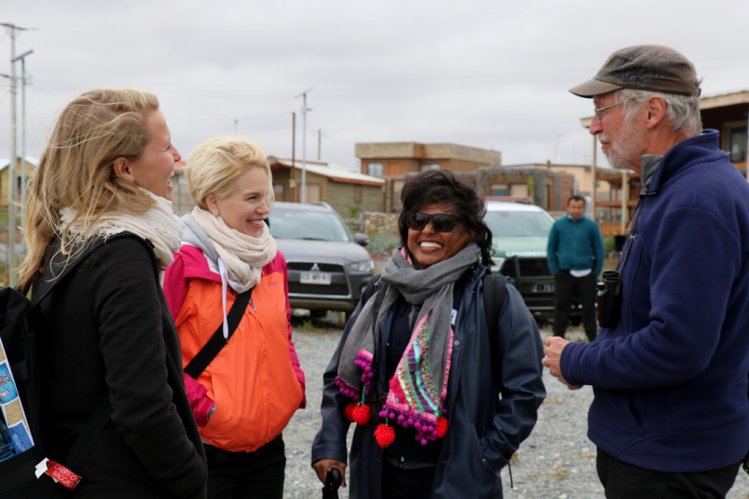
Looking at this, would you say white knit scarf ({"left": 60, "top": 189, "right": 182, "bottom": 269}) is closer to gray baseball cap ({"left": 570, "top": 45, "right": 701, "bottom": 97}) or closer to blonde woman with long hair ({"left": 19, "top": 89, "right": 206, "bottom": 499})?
blonde woman with long hair ({"left": 19, "top": 89, "right": 206, "bottom": 499})

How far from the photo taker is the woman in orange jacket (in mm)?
2697

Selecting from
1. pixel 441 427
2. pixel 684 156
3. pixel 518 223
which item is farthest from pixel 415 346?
pixel 518 223

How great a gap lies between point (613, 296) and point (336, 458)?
124cm

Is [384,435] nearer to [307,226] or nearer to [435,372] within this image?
[435,372]

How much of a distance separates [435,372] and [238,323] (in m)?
0.77

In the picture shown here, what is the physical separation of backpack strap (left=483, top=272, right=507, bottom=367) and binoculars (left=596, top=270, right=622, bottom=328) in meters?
0.47

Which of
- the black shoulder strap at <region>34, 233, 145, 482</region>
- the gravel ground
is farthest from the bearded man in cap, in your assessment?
the gravel ground

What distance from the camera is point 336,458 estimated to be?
2.81 m

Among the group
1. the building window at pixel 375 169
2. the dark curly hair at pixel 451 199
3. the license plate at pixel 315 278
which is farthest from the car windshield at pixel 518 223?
the building window at pixel 375 169

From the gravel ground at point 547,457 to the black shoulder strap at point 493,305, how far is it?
2.05 m

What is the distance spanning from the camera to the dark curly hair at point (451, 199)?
2934mm

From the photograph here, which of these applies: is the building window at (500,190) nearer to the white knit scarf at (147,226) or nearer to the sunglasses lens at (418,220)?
the sunglasses lens at (418,220)

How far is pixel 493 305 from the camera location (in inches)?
107

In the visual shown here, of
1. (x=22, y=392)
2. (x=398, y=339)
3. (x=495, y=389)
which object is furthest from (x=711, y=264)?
(x=22, y=392)
